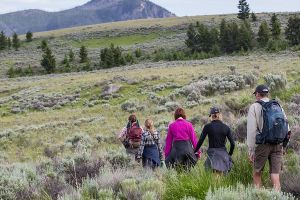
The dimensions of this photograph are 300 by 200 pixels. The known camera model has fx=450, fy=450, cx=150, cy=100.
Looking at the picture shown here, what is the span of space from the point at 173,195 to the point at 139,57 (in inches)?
2875

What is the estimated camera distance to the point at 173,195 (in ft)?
20.8

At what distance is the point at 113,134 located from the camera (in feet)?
61.0

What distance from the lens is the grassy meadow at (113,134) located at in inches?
257

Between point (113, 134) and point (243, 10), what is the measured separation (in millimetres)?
92711

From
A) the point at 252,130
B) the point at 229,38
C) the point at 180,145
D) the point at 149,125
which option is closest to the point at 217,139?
the point at 180,145

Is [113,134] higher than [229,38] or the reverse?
the reverse

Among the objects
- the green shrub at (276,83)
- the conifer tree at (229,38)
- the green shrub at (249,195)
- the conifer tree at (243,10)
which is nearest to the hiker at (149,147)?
the green shrub at (249,195)

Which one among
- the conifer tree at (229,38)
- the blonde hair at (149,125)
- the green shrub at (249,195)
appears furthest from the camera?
the conifer tree at (229,38)

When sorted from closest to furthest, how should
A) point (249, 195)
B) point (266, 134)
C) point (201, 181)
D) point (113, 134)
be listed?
point (249, 195), point (201, 181), point (266, 134), point (113, 134)

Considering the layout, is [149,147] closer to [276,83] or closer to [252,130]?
[252,130]

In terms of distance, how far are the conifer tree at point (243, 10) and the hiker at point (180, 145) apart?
98.4 metres

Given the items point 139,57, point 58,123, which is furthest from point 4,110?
point 139,57

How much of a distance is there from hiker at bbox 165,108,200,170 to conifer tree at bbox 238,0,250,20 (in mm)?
98433

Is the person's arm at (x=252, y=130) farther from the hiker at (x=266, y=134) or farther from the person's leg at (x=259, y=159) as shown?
the person's leg at (x=259, y=159)
